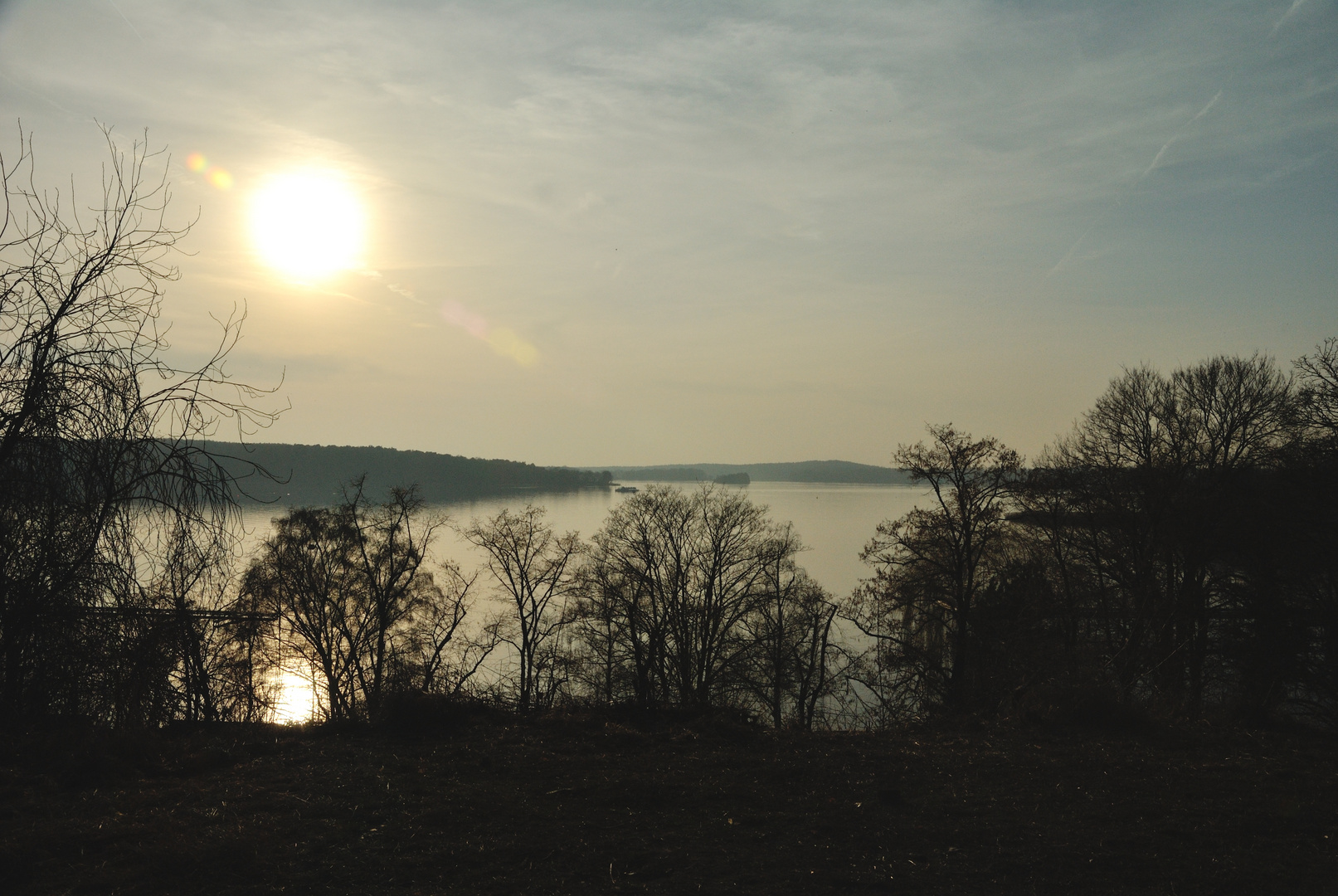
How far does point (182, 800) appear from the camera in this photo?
16.3 ft

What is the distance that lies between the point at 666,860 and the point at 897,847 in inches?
55.1

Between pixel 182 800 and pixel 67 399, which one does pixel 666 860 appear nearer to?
pixel 182 800

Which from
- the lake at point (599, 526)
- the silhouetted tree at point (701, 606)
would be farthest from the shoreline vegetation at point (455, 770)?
the silhouetted tree at point (701, 606)

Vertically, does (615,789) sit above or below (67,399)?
below

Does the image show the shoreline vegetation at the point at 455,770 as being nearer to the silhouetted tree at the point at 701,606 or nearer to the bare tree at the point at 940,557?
the bare tree at the point at 940,557

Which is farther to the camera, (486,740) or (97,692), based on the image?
(486,740)

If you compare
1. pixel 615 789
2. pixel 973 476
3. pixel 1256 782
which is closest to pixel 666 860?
pixel 615 789

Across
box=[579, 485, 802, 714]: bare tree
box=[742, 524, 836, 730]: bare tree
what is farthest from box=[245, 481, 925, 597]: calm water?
box=[579, 485, 802, 714]: bare tree

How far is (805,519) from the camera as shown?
277ft

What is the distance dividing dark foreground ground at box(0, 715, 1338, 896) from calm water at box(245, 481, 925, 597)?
13.4 metres

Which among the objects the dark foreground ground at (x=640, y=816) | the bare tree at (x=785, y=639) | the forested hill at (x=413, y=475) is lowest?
the bare tree at (x=785, y=639)

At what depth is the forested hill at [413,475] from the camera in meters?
57.6

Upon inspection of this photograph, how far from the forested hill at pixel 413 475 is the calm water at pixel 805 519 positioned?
378 centimetres

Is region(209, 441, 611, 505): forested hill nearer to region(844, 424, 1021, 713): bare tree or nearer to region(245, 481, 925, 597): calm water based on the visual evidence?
region(245, 481, 925, 597): calm water
